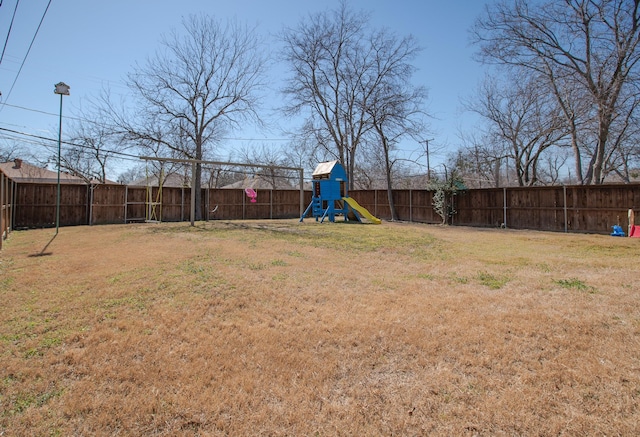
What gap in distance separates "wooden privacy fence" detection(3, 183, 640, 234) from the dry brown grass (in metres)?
7.48

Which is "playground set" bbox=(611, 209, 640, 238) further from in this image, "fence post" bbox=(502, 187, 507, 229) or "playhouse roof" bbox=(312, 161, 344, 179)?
"playhouse roof" bbox=(312, 161, 344, 179)

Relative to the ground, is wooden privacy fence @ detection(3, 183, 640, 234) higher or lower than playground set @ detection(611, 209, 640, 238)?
higher

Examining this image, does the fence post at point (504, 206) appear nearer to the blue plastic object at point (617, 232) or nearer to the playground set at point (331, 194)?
the blue plastic object at point (617, 232)

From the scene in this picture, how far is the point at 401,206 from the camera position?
1792 cm

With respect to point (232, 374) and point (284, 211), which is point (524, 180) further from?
point (232, 374)

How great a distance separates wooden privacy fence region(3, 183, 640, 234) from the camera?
35.8 ft

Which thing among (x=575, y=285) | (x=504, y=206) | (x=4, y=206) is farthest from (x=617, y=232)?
(x=4, y=206)

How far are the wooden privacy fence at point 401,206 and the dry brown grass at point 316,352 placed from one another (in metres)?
7.48

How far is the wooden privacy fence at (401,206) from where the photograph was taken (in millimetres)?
10914

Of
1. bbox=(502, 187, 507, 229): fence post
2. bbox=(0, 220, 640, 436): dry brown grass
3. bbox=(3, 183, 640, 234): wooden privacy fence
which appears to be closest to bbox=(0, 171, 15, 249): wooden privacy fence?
bbox=(3, 183, 640, 234): wooden privacy fence

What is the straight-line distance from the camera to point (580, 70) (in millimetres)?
13125

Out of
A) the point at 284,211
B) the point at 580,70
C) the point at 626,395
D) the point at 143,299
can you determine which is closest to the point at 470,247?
the point at 626,395

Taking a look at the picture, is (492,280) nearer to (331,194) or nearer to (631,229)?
(631,229)

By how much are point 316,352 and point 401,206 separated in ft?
53.0
